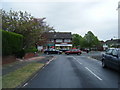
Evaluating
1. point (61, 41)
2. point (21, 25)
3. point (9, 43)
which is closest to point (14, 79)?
point (9, 43)

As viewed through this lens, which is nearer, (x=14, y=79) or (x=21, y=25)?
(x=14, y=79)

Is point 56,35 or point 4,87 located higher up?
point 56,35

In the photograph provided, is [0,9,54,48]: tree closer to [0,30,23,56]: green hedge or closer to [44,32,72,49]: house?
[0,30,23,56]: green hedge

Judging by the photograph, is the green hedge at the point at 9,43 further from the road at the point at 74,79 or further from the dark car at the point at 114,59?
the dark car at the point at 114,59

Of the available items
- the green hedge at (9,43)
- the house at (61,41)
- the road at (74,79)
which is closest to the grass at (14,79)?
the road at (74,79)

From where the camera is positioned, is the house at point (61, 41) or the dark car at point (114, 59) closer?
the dark car at point (114, 59)

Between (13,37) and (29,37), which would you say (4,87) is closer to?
(13,37)

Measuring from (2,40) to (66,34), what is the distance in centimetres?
6579

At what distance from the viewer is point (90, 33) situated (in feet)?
265

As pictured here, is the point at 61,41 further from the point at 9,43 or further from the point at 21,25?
the point at 9,43

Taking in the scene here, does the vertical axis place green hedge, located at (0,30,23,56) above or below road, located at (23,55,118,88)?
above

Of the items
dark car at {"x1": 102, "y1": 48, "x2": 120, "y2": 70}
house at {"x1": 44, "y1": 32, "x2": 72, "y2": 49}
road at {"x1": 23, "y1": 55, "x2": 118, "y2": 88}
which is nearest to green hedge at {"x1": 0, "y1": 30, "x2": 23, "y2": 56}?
road at {"x1": 23, "y1": 55, "x2": 118, "y2": 88}

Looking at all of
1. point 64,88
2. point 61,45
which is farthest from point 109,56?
point 61,45

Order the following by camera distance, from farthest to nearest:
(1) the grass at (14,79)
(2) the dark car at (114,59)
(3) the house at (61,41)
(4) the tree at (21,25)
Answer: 1. (3) the house at (61,41)
2. (4) the tree at (21,25)
3. (2) the dark car at (114,59)
4. (1) the grass at (14,79)
